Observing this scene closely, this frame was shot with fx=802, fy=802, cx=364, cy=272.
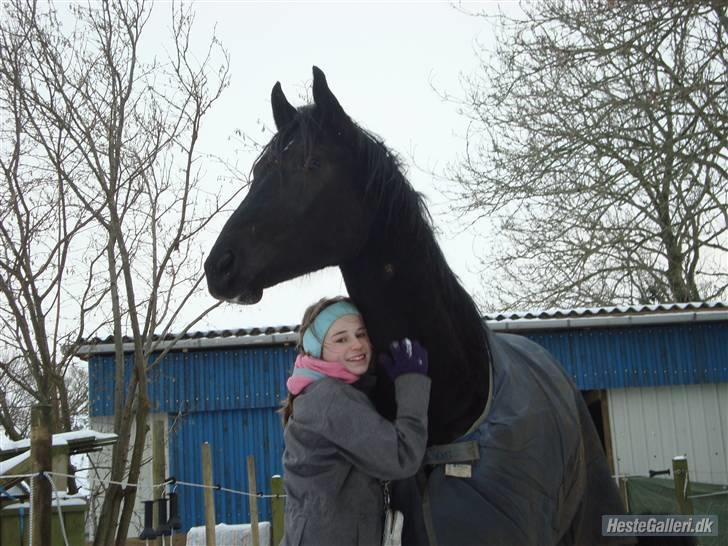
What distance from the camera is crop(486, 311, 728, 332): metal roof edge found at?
11062 millimetres

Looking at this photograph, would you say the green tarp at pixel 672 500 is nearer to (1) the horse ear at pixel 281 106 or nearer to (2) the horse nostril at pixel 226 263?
(1) the horse ear at pixel 281 106

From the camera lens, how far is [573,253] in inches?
494

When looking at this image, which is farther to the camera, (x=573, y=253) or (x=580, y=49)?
(x=573, y=253)

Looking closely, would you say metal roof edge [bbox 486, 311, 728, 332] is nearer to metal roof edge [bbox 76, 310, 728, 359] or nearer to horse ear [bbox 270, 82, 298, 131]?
metal roof edge [bbox 76, 310, 728, 359]

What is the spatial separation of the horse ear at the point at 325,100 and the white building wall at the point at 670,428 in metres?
10.1

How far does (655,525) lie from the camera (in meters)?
2.93

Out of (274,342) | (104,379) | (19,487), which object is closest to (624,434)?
(274,342)

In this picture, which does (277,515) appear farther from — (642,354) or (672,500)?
(642,354)

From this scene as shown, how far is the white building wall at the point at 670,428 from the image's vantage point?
11.2 m

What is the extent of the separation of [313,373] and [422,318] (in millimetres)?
364

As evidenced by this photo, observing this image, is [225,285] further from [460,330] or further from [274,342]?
[274,342]

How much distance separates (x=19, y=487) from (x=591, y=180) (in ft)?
24.4

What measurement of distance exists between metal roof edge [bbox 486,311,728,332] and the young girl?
879 centimetres

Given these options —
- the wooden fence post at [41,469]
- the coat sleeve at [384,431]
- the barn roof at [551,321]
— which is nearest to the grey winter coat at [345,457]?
the coat sleeve at [384,431]
